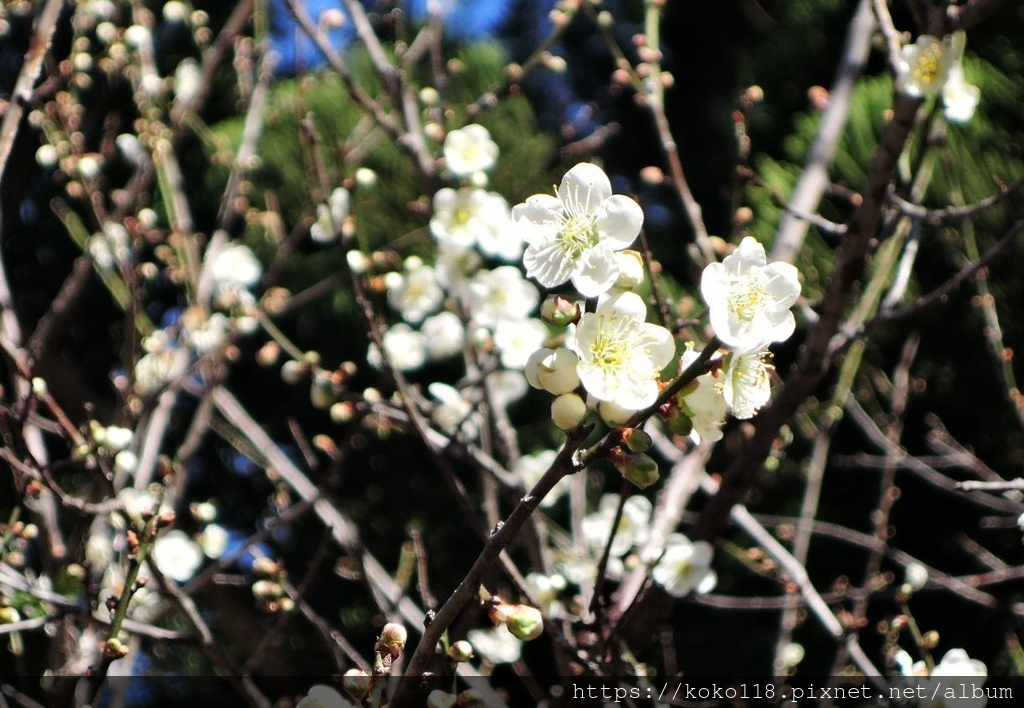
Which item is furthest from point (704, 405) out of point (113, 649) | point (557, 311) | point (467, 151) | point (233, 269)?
point (233, 269)

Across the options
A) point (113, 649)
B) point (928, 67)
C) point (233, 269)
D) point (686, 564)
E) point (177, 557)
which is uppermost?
point (928, 67)

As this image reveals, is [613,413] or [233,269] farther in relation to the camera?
[233,269]

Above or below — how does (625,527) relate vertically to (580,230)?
below

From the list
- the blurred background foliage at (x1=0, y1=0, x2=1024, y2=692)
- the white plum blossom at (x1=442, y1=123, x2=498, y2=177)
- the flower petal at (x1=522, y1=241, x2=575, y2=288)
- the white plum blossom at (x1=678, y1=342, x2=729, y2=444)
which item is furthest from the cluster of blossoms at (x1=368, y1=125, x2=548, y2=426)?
the white plum blossom at (x1=678, y1=342, x2=729, y2=444)

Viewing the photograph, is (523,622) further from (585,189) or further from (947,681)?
(947,681)

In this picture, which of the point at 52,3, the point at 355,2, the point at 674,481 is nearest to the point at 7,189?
the point at 52,3

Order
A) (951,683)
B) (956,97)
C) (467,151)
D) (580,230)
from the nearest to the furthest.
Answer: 1. (580,230)
2. (951,683)
3. (956,97)
4. (467,151)

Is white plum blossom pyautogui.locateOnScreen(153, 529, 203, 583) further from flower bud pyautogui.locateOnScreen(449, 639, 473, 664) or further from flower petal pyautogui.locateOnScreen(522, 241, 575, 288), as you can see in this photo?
flower petal pyautogui.locateOnScreen(522, 241, 575, 288)

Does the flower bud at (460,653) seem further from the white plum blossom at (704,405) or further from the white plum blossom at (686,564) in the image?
the white plum blossom at (686,564)
